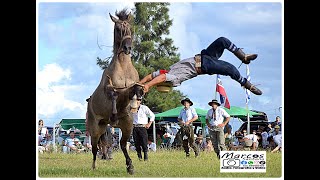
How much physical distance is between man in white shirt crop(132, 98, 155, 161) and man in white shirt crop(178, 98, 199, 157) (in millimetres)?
512

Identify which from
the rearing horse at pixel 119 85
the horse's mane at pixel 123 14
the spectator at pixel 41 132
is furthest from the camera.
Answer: the spectator at pixel 41 132

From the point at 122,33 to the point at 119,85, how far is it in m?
0.85

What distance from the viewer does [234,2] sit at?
22.6 meters

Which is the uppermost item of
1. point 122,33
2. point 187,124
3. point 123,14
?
point 123,14

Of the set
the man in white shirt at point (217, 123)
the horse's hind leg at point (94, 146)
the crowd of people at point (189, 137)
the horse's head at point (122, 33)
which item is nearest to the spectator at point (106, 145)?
the crowd of people at point (189, 137)

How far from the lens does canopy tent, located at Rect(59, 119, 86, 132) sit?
912 inches

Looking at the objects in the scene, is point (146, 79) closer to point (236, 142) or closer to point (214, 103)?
point (214, 103)

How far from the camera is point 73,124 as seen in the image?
23.2 metres

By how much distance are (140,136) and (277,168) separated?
2.36 meters

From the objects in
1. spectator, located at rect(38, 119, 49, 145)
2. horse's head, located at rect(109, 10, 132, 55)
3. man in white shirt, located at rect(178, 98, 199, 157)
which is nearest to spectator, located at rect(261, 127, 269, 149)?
man in white shirt, located at rect(178, 98, 199, 157)

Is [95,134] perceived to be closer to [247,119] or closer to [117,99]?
[117,99]

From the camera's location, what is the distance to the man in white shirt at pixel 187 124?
2298cm

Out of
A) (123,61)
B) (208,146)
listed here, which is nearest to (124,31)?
(123,61)

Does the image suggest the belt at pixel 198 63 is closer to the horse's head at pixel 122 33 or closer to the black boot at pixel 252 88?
the black boot at pixel 252 88
